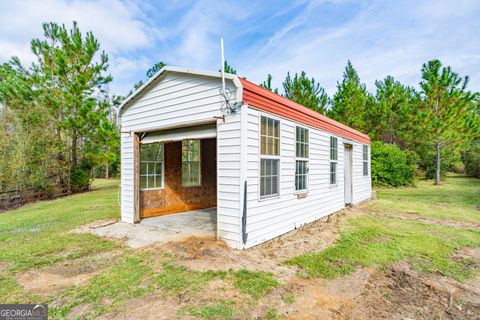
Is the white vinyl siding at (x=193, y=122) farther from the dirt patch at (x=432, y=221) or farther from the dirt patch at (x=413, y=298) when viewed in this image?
the dirt patch at (x=432, y=221)

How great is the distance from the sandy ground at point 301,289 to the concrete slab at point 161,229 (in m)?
0.48

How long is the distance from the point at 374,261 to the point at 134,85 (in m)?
22.1

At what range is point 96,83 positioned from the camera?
14844mm

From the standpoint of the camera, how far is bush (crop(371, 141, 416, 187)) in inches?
623

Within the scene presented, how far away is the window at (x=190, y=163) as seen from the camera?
301 inches

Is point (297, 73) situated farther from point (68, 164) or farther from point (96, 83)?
point (68, 164)

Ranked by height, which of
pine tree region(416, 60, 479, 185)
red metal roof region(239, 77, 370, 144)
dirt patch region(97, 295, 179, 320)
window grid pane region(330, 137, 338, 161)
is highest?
pine tree region(416, 60, 479, 185)

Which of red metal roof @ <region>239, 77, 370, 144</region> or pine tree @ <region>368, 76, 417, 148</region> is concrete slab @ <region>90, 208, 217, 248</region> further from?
pine tree @ <region>368, 76, 417, 148</region>

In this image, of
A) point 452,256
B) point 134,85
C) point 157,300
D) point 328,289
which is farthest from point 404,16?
point 134,85

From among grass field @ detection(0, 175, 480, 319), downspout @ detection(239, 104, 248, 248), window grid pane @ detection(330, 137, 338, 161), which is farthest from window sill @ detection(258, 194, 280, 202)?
window grid pane @ detection(330, 137, 338, 161)

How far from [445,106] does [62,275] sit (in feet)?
67.5

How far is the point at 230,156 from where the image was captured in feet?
13.8

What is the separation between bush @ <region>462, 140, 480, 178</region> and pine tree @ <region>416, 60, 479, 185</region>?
25.3 ft

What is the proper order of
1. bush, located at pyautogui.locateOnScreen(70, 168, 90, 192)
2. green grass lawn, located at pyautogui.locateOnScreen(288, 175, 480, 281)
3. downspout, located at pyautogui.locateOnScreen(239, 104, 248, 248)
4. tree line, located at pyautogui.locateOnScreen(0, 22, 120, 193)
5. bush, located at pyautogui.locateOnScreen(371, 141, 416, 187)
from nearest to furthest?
green grass lawn, located at pyautogui.locateOnScreen(288, 175, 480, 281), downspout, located at pyautogui.locateOnScreen(239, 104, 248, 248), tree line, located at pyautogui.locateOnScreen(0, 22, 120, 193), bush, located at pyautogui.locateOnScreen(70, 168, 90, 192), bush, located at pyautogui.locateOnScreen(371, 141, 416, 187)
